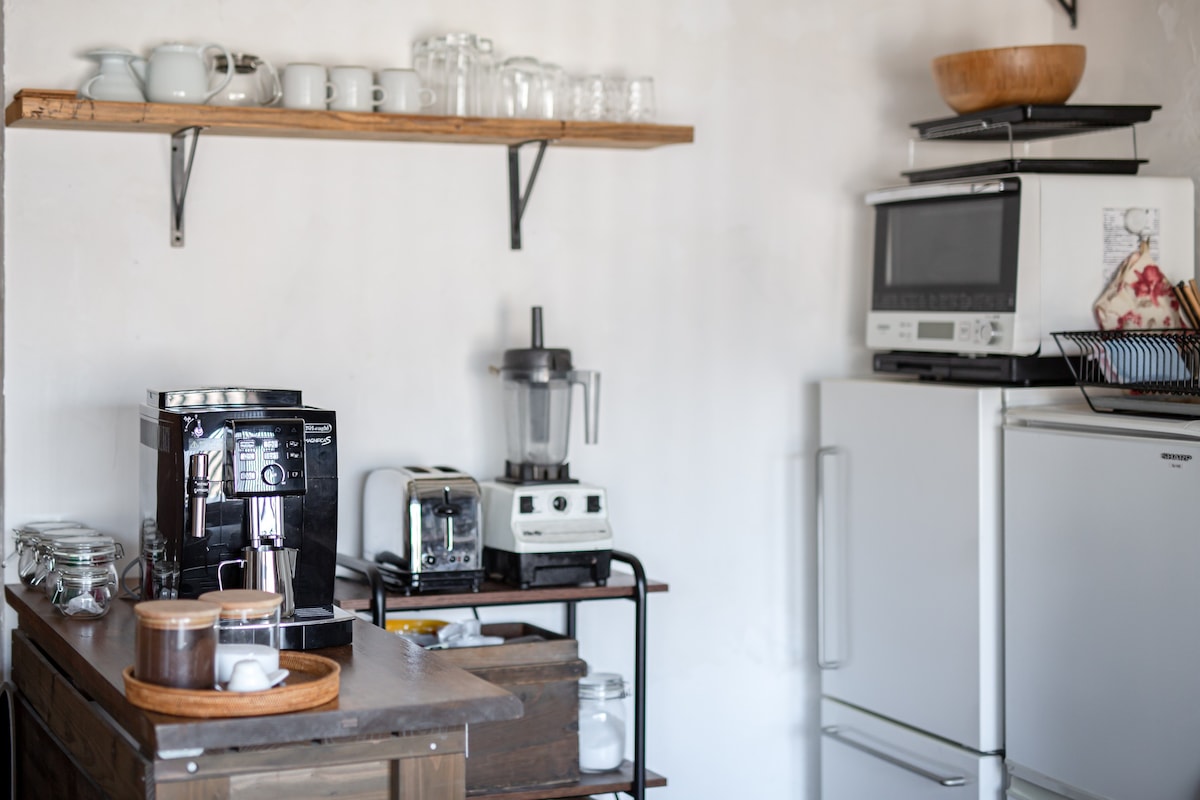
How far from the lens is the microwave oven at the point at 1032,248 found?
2887 mm

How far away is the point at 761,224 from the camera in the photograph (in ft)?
11.3

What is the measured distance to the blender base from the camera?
2834 millimetres

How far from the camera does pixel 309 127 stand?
279cm

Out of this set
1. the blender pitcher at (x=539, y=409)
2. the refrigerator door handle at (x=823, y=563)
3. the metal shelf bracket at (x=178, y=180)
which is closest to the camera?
the metal shelf bracket at (x=178, y=180)

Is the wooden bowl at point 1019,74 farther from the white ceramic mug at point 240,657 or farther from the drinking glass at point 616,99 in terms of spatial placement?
the white ceramic mug at point 240,657

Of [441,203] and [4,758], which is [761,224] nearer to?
[441,203]

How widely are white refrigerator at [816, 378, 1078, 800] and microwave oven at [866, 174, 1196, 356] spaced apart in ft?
0.47

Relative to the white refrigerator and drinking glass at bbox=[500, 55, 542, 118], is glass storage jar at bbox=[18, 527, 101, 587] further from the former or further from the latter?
the white refrigerator

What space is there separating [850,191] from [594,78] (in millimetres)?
818

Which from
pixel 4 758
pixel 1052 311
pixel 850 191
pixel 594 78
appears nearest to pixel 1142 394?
pixel 1052 311

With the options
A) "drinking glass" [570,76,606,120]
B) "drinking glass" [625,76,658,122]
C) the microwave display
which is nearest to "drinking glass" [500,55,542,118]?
"drinking glass" [570,76,606,120]

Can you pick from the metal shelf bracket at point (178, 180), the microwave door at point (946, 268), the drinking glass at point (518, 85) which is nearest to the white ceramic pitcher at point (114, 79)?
the metal shelf bracket at point (178, 180)

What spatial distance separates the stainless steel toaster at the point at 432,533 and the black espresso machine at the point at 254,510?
1.73 ft

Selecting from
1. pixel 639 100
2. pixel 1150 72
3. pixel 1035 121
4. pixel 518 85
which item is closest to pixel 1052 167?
pixel 1035 121
